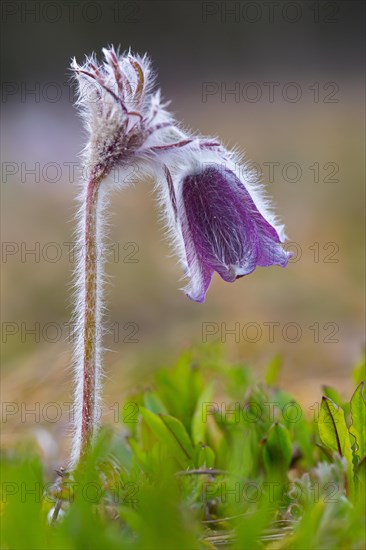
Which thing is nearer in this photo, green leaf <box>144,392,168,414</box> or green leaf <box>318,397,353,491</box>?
green leaf <box>318,397,353,491</box>

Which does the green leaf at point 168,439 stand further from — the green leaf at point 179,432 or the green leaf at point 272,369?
the green leaf at point 272,369

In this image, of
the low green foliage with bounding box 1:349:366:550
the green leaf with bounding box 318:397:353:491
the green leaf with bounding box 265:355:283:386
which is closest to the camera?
the low green foliage with bounding box 1:349:366:550

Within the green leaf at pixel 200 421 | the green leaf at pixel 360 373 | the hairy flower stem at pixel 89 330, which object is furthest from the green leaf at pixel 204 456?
the green leaf at pixel 360 373

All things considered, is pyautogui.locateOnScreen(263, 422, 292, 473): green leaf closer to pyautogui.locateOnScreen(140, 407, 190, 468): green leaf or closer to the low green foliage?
the low green foliage

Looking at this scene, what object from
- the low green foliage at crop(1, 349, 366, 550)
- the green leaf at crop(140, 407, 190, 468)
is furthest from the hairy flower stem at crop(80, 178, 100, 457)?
the green leaf at crop(140, 407, 190, 468)

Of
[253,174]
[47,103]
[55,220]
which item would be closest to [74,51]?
[47,103]

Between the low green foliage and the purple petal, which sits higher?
the purple petal

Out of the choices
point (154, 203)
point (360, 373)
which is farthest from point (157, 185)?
point (154, 203)

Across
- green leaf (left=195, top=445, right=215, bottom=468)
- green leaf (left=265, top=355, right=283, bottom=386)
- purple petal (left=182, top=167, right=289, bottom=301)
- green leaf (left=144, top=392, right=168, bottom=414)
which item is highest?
purple petal (left=182, top=167, right=289, bottom=301)

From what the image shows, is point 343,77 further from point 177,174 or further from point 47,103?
point 177,174
